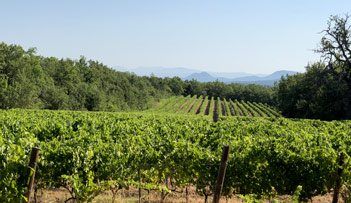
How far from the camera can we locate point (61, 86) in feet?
165

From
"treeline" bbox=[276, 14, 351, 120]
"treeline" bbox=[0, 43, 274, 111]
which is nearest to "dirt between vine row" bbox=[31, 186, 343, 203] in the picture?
"treeline" bbox=[276, 14, 351, 120]

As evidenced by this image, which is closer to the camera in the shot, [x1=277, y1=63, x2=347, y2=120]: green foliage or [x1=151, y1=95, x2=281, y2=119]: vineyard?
[x1=277, y1=63, x2=347, y2=120]: green foliage

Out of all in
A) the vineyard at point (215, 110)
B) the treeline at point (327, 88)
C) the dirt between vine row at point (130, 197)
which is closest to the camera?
the dirt between vine row at point (130, 197)

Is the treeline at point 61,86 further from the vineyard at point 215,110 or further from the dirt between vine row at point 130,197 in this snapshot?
the dirt between vine row at point 130,197

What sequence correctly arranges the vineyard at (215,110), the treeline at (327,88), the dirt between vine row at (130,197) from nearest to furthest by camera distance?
the dirt between vine row at (130,197), the treeline at (327,88), the vineyard at (215,110)

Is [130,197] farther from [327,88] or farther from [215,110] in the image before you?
[215,110]

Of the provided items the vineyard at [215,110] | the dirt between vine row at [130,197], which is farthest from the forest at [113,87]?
the dirt between vine row at [130,197]

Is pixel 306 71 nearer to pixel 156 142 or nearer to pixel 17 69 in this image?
pixel 156 142

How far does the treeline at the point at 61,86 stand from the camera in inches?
1453

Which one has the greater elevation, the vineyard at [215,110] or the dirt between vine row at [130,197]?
the dirt between vine row at [130,197]

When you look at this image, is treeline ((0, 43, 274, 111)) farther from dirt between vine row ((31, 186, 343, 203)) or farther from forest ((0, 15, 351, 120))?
dirt between vine row ((31, 186, 343, 203))

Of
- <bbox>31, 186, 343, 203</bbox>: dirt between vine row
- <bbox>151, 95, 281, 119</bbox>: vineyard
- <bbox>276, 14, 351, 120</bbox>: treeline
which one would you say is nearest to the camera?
<bbox>31, 186, 343, 203</bbox>: dirt between vine row

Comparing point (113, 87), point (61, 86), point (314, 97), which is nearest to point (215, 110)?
point (113, 87)

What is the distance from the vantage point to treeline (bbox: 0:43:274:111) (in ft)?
121
